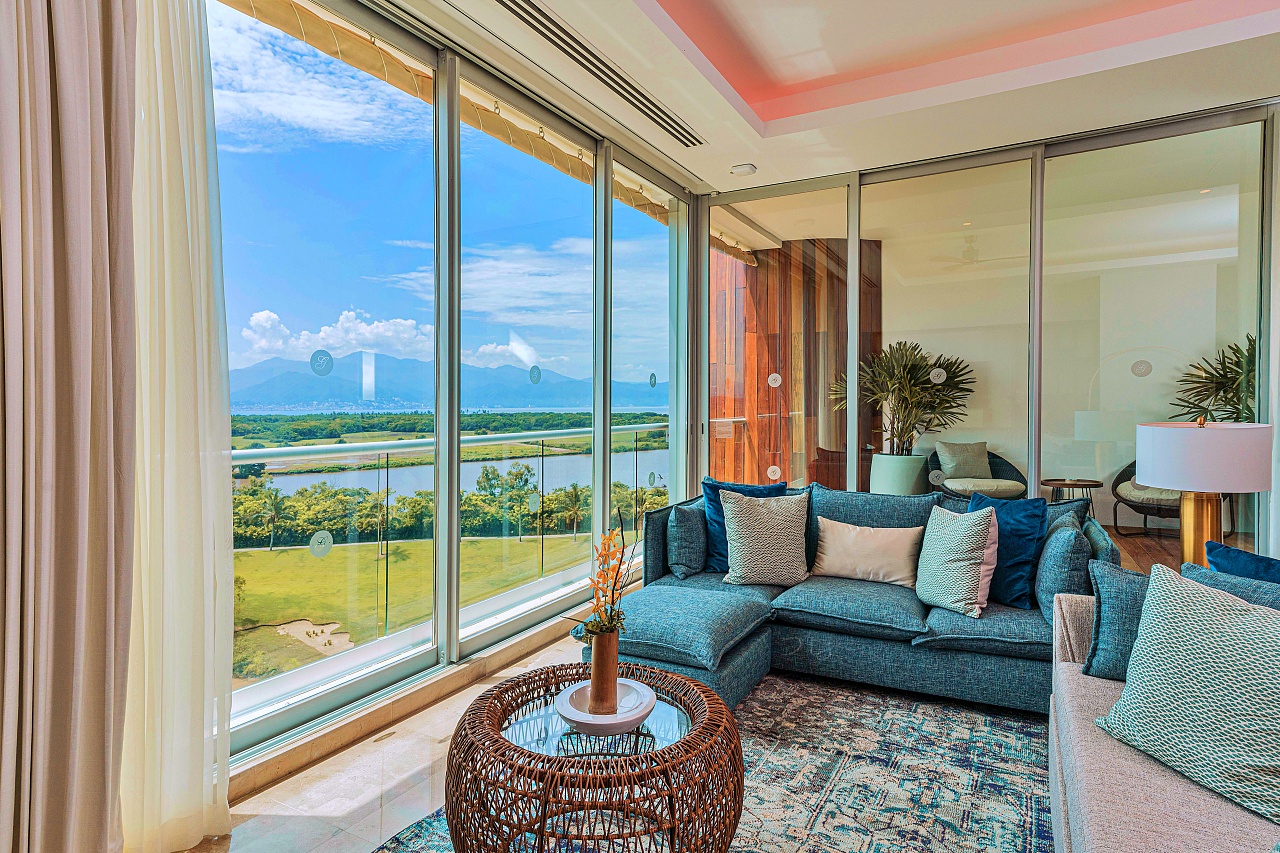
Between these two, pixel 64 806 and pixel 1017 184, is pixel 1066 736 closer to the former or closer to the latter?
pixel 64 806

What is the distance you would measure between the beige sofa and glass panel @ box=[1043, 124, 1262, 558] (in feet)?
8.49

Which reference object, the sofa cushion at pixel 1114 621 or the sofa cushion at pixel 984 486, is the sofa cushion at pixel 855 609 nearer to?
the sofa cushion at pixel 1114 621

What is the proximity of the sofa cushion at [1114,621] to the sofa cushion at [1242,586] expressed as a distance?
13 centimetres

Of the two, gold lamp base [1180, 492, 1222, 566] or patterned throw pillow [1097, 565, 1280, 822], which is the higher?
gold lamp base [1180, 492, 1222, 566]

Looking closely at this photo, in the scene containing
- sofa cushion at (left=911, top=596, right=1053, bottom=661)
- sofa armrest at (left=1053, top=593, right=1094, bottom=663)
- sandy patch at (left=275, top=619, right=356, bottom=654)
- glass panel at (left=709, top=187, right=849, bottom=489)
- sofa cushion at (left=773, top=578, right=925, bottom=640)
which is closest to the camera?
sofa armrest at (left=1053, top=593, right=1094, bottom=663)

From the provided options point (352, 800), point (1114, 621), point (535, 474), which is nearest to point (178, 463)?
point (352, 800)

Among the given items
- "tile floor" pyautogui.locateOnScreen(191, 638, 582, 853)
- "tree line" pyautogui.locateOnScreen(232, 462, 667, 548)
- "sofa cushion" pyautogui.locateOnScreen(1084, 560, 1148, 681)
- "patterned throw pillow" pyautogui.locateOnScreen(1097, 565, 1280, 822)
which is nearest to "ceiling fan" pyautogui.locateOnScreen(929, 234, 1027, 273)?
"tree line" pyautogui.locateOnScreen(232, 462, 667, 548)

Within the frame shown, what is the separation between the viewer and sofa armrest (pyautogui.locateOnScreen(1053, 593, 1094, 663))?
82.0 inches

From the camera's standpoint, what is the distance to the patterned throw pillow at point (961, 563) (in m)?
2.87

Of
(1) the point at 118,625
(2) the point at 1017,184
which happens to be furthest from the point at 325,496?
(2) the point at 1017,184

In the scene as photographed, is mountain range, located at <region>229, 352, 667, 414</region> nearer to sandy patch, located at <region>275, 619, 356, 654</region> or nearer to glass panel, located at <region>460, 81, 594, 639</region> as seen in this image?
glass panel, located at <region>460, 81, 594, 639</region>

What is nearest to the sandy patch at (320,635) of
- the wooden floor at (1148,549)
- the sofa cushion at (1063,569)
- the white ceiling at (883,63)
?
the white ceiling at (883,63)

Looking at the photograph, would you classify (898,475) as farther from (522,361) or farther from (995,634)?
(522,361)

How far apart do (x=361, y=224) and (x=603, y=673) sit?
2033mm
